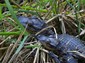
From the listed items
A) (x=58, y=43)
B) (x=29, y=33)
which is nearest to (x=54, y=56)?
(x=58, y=43)

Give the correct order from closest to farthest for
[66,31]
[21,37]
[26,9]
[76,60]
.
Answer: [76,60], [21,37], [66,31], [26,9]

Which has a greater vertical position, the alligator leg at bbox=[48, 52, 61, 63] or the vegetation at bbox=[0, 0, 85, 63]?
the vegetation at bbox=[0, 0, 85, 63]

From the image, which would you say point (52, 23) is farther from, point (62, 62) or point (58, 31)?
point (62, 62)

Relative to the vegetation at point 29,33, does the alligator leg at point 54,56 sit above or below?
below

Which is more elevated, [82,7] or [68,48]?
[82,7]

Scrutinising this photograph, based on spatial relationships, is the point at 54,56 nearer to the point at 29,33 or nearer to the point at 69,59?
the point at 69,59

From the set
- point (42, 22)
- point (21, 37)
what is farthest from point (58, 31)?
point (21, 37)

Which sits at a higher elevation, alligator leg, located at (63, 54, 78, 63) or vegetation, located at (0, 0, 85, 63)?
vegetation, located at (0, 0, 85, 63)

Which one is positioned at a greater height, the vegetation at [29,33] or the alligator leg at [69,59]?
the vegetation at [29,33]
